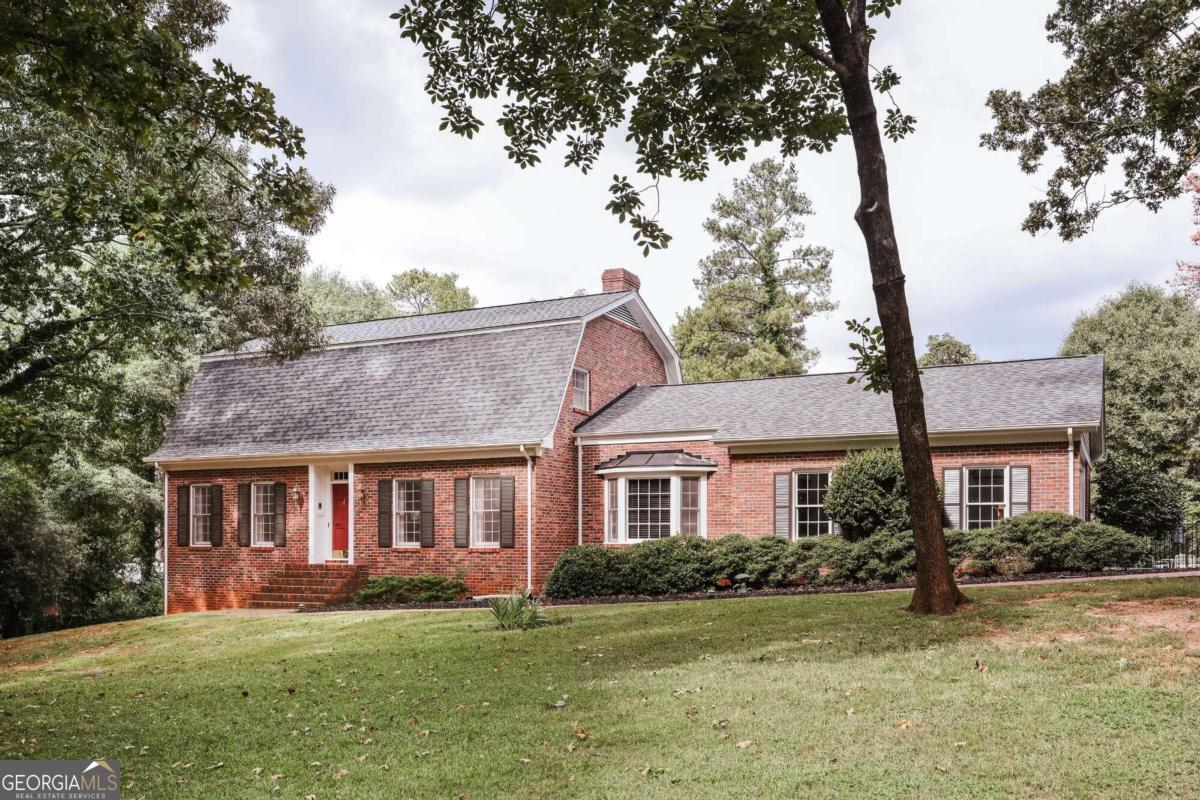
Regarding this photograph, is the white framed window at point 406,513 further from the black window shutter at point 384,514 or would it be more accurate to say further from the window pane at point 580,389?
the window pane at point 580,389

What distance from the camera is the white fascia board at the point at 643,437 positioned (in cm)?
2225

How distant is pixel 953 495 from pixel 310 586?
571 inches

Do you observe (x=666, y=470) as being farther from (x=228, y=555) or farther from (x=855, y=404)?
(x=228, y=555)

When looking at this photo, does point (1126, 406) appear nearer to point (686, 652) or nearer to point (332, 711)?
point (686, 652)

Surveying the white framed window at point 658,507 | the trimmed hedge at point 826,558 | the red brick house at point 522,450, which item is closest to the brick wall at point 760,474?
the red brick house at point 522,450

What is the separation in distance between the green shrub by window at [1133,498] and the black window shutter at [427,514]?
17.8 meters

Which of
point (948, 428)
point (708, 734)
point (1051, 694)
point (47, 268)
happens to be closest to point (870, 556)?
point (948, 428)

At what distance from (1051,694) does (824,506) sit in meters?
12.2

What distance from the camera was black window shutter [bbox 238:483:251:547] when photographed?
24641 millimetres

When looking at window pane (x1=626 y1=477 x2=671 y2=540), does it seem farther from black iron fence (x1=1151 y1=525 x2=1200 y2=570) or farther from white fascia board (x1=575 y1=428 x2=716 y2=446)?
black iron fence (x1=1151 y1=525 x2=1200 y2=570)

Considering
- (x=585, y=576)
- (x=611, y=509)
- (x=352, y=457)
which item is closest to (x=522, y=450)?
(x=611, y=509)

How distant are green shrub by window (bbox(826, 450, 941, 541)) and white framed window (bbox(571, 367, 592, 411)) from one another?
6791 mm

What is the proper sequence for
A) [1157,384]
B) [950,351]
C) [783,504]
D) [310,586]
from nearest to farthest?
[783,504] → [310,586] → [1157,384] → [950,351]

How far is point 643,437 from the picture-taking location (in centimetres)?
2277
